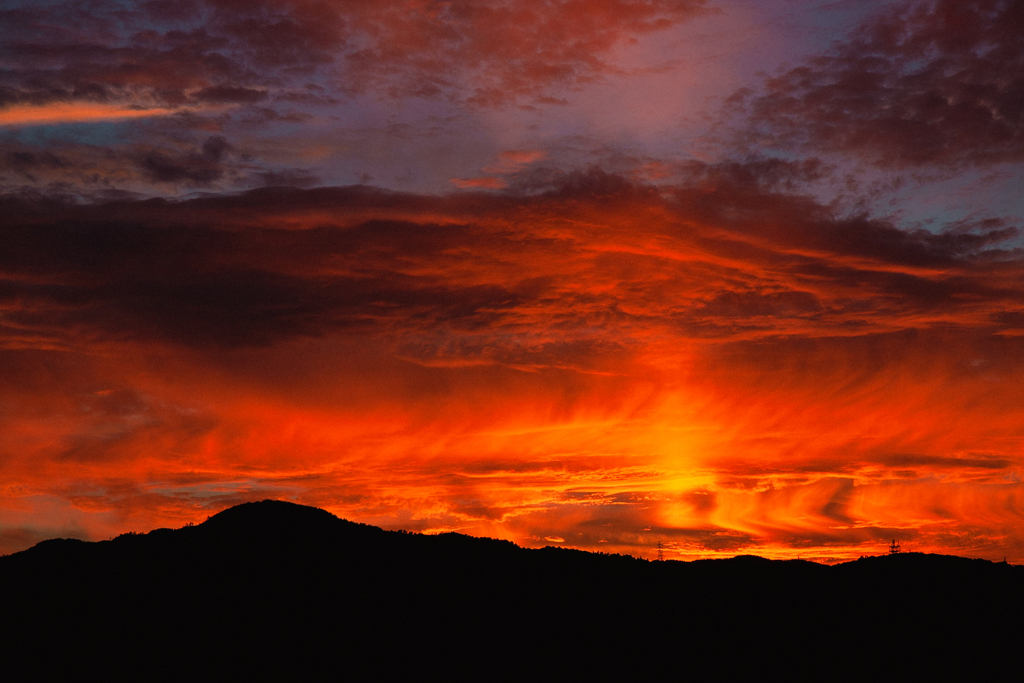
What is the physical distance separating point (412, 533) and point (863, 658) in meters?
35.6

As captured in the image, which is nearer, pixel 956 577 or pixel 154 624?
pixel 154 624

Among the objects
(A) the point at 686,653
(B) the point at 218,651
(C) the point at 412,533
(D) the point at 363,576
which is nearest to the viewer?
(B) the point at 218,651

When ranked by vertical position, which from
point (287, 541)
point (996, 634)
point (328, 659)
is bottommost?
point (328, 659)

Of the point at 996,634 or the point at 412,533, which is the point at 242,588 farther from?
the point at 996,634

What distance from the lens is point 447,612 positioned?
60.4 m

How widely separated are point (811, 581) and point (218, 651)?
4354 cm

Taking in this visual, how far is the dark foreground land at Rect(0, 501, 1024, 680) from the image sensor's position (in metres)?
53.5

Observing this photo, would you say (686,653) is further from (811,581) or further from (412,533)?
(412,533)

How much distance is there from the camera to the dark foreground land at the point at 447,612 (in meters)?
53.5

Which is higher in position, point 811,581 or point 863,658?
point 811,581

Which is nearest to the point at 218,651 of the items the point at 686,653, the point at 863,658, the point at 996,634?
the point at 686,653

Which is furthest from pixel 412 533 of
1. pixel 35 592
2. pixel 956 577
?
pixel 956 577

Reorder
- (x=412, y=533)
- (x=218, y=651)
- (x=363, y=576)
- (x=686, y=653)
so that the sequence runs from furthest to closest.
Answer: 1. (x=412, y=533)
2. (x=363, y=576)
3. (x=686, y=653)
4. (x=218, y=651)

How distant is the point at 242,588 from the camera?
196 ft
